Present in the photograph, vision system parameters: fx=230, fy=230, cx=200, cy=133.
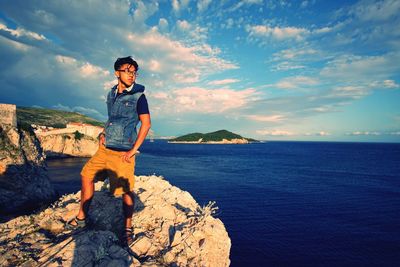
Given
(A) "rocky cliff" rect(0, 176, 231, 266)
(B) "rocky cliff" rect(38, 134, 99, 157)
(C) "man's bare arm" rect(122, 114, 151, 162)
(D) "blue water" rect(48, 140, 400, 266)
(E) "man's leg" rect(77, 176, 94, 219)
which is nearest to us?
(A) "rocky cliff" rect(0, 176, 231, 266)

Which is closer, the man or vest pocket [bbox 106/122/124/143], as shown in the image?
the man

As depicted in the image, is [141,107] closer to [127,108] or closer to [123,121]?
[127,108]

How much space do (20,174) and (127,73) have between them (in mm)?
24700

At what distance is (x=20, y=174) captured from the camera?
74.4 feet

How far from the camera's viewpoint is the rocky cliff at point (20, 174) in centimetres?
2091

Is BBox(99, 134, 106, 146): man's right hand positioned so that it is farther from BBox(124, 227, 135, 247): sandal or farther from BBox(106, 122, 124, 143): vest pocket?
BBox(124, 227, 135, 247): sandal

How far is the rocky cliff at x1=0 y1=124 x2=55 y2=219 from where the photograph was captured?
823 inches

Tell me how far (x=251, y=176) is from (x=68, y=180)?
37352mm

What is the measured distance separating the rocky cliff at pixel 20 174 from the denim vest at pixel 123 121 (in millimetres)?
22261

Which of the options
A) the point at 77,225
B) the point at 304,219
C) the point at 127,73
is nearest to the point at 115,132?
the point at 127,73

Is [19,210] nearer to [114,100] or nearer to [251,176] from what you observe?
[114,100]

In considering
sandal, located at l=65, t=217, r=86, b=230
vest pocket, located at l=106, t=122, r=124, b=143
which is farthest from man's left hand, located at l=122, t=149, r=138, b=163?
sandal, located at l=65, t=217, r=86, b=230

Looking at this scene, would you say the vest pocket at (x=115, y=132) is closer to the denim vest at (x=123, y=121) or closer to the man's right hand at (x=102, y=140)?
the denim vest at (x=123, y=121)

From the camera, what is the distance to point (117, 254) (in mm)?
4480
